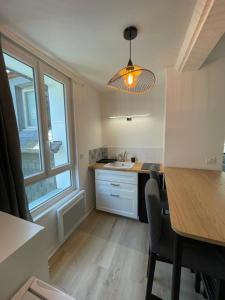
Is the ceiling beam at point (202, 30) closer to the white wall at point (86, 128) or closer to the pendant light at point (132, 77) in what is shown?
the pendant light at point (132, 77)

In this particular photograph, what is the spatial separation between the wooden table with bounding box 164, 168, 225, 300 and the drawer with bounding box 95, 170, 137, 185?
0.75 meters

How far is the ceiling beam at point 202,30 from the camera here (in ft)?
3.23

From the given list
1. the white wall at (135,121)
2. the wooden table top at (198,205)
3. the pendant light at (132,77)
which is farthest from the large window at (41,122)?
the wooden table top at (198,205)

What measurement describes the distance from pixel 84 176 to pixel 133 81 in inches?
70.5

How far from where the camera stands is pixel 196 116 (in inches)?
80.7

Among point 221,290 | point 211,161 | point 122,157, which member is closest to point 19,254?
point 221,290

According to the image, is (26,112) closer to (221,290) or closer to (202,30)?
(202,30)

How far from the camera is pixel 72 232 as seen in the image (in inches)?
85.1

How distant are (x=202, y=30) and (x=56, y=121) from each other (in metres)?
1.81

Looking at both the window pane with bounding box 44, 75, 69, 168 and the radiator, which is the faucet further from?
the window pane with bounding box 44, 75, 69, 168

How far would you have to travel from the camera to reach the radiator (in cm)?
187

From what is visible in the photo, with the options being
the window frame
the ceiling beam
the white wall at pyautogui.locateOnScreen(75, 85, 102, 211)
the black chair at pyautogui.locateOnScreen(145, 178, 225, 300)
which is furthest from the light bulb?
the white wall at pyautogui.locateOnScreen(75, 85, 102, 211)

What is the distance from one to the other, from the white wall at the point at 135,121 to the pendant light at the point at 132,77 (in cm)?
143

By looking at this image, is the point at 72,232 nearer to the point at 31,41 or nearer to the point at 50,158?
the point at 50,158
